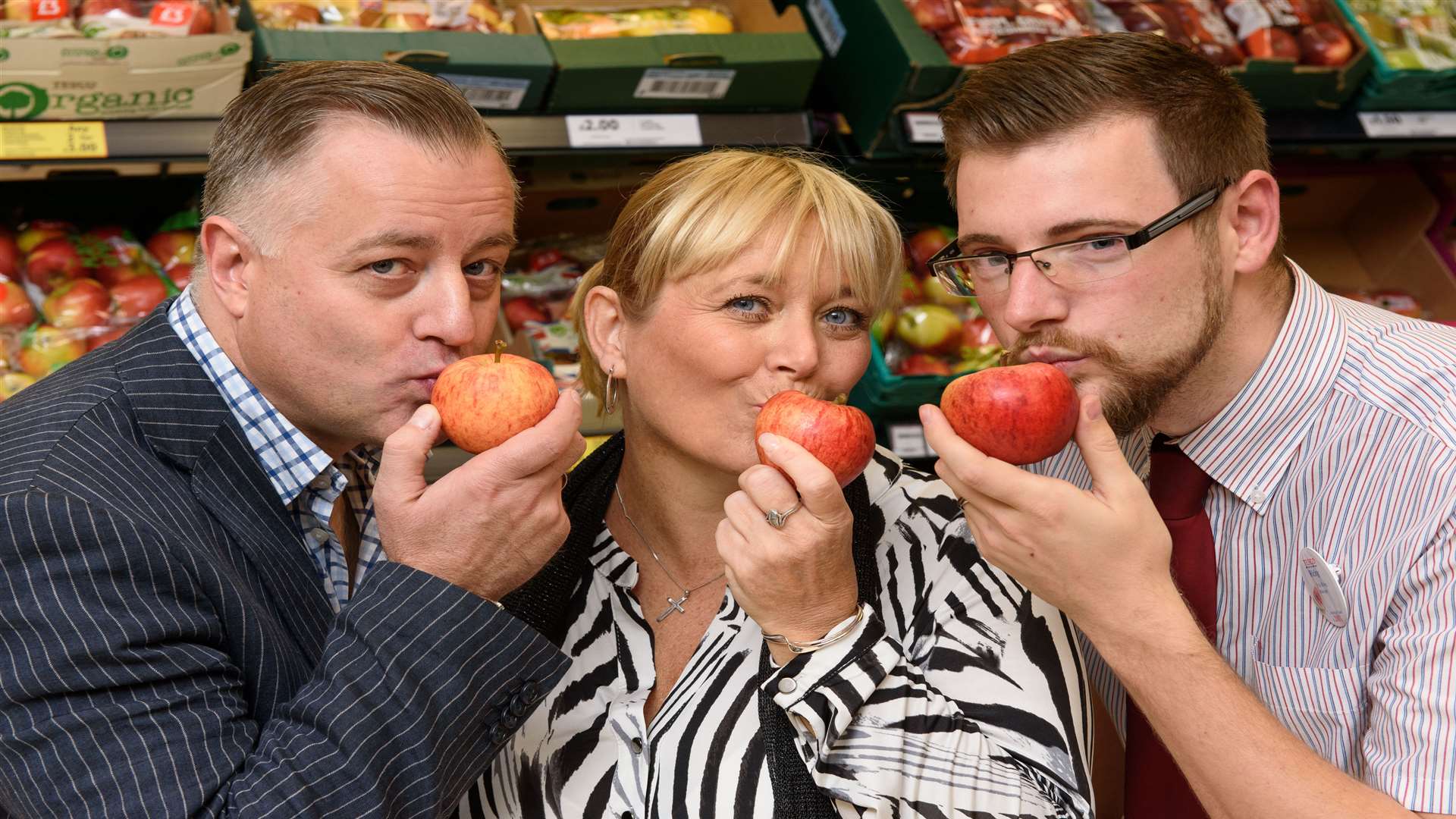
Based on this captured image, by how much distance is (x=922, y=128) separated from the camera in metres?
3.07

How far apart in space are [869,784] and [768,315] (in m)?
0.73

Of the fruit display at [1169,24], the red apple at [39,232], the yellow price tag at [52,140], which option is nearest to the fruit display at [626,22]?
the fruit display at [1169,24]

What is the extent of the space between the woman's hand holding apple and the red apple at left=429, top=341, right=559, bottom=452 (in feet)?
1.05

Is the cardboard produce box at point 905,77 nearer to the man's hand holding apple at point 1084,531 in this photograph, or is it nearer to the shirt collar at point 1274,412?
the shirt collar at point 1274,412

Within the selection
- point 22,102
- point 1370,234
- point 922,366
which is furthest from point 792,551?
point 1370,234

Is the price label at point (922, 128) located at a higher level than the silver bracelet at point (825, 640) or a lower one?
lower

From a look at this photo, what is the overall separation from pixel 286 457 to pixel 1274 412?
1.52 meters

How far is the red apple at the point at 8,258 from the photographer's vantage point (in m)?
2.88

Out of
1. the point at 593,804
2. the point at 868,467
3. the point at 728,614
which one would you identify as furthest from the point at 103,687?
the point at 868,467

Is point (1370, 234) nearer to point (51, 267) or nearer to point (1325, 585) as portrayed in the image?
point (1325, 585)

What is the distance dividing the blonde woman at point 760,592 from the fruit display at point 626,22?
4.02 feet

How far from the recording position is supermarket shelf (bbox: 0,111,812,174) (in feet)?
8.41

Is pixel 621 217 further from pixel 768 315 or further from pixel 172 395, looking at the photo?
pixel 172 395

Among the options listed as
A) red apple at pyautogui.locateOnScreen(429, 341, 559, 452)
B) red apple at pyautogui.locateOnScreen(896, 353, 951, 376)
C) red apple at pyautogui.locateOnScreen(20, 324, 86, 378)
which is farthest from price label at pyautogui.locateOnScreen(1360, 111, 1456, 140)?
red apple at pyautogui.locateOnScreen(20, 324, 86, 378)
